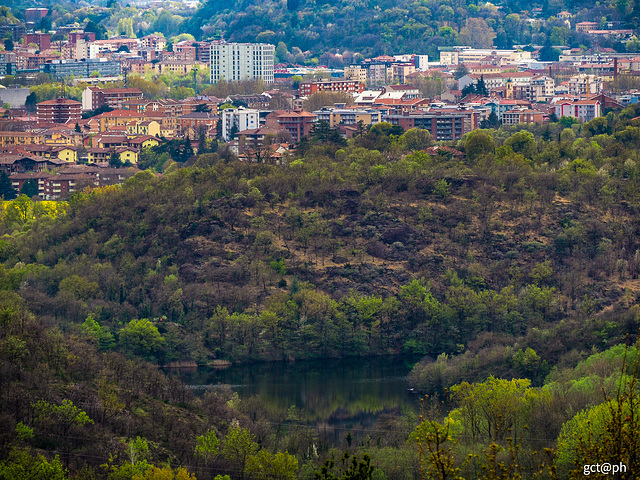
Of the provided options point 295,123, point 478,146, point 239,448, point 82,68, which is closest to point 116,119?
point 295,123

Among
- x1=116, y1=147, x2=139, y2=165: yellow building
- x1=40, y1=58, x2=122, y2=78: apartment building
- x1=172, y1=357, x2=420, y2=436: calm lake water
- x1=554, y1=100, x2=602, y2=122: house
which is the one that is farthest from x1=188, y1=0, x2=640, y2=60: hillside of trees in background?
x1=172, y1=357, x2=420, y2=436: calm lake water

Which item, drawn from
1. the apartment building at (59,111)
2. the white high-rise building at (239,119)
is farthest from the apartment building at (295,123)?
the apartment building at (59,111)

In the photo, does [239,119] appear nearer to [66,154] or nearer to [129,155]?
[129,155]

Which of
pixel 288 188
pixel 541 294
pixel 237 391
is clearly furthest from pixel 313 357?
pixel 288 188

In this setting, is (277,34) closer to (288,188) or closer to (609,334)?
(288,188)

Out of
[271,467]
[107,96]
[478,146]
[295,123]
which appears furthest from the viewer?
[107,96]
